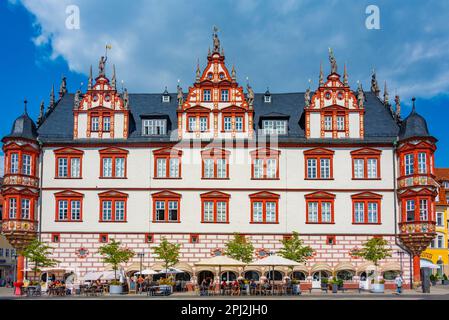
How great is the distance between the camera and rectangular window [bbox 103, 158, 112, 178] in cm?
4688

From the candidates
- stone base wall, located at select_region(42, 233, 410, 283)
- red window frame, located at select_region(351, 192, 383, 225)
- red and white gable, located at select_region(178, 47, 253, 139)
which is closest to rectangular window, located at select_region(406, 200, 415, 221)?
red window frame, located at select_region(351, 192, 383, 225)

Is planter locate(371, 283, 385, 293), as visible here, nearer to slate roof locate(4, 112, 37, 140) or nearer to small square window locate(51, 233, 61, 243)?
small square window locate(51, 233, 61, 243)

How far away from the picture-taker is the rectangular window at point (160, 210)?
152ft

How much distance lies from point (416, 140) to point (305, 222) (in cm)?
1098

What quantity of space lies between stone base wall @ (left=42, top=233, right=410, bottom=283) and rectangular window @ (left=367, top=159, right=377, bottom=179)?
496 cm

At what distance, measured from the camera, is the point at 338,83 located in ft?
156

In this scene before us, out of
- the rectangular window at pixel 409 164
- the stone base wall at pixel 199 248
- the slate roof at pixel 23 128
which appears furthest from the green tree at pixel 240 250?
the slate roof at pixel 23 128

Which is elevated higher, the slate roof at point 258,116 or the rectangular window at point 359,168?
the slate roof at point 258,116

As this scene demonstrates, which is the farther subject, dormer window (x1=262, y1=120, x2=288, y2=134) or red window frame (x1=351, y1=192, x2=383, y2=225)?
dormer window (x1=262, y1=120, x2=288, y2=134)

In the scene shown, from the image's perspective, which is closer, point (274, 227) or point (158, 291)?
point (158, 291)

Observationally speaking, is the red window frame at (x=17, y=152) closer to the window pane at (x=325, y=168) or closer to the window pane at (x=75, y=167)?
the window pane at (x=75, y=167)

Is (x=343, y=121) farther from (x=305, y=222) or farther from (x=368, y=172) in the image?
(x=305, y=222)
